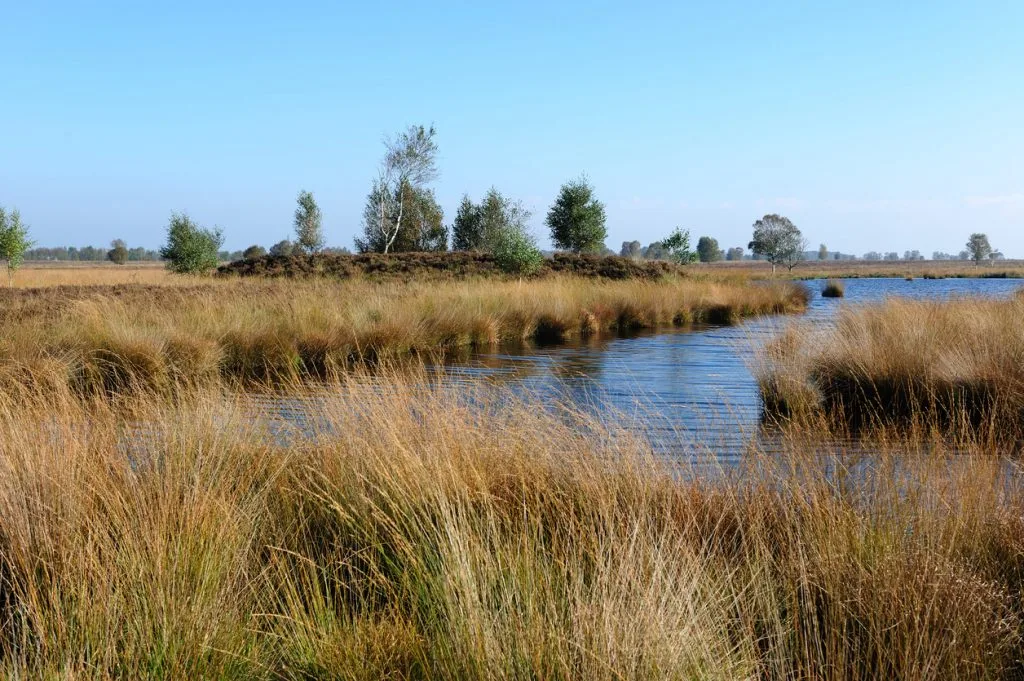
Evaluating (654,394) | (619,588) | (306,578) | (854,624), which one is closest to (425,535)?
(306,578)

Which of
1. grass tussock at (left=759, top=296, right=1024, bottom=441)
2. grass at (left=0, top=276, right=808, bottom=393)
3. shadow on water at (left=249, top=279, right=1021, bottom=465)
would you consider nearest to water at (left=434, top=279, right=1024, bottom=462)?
shadow on water at (left=249, top=279, right=1021, bottom=465)

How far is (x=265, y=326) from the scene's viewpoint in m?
12.1

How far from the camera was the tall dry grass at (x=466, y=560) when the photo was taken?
249 cm

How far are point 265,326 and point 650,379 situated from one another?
19.1 ft

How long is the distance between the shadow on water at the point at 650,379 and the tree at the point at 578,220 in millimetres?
24708

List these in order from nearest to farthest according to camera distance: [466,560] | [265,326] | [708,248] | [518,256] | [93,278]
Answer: [466,560]
[265,326]
[518,256]
[93,278]
[708,248]

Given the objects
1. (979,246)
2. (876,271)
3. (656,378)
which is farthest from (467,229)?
(979,246)

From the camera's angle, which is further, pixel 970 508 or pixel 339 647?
pixel 970 508

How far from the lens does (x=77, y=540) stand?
10.1ft

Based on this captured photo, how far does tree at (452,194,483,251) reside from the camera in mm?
46906

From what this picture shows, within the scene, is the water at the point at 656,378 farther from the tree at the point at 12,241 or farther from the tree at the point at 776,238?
the tree at the point at 776,238

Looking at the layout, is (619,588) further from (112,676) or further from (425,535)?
(112,676)

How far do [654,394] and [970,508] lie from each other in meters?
6.29

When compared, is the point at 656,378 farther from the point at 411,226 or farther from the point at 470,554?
the point at 411,226
